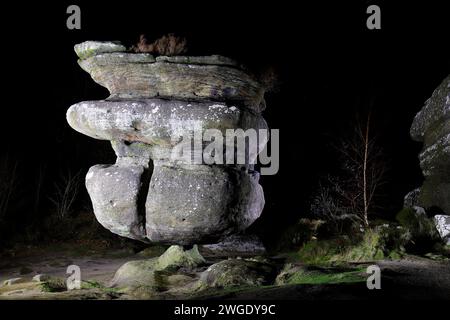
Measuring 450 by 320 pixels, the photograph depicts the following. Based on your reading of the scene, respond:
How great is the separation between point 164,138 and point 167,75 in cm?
71

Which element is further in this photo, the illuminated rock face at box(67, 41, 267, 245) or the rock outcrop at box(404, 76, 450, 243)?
the rock outcrop at box(404, 76, 450, 243)

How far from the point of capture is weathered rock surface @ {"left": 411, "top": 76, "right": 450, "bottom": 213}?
7.61 metres

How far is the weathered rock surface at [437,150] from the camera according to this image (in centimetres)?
761

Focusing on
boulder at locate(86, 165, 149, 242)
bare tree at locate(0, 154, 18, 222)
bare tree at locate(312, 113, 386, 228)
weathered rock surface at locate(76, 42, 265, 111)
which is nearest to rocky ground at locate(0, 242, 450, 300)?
boulder at locate(86, 165, 149, 242)

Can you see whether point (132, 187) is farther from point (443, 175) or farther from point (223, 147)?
point (443, 175)

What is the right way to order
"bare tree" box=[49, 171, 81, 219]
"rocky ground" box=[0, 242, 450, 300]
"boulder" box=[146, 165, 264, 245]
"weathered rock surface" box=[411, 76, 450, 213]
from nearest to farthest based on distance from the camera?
"rocky ground" box=[0, 242, 450, 300] < "boulder" box=[146, 165, 264, 245] < "weathered rock surface" box=[411, 76, 450, 213] < "bare tree" box=[49, 171, 81, 219]

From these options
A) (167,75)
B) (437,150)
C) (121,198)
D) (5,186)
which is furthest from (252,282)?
(5,186)

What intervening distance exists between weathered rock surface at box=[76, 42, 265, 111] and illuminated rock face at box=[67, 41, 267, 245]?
0.04 ft

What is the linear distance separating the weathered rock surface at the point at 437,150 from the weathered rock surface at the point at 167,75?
461cm

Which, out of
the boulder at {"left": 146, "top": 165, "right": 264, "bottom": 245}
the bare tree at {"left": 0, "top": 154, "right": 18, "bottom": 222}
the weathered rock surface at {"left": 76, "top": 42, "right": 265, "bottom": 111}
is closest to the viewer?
the boulder at {"left": 146, "top": 165, "right": 264, "bottom": 245}

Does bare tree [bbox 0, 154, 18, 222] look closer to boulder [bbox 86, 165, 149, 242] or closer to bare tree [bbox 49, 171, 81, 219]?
bare tree [bbox 49, 171, 81, 219]

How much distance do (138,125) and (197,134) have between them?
665mm

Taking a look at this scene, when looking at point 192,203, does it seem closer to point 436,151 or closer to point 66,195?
point 436,151

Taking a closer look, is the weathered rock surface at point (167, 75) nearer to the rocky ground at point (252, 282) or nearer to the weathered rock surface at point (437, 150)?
the rocky ground at point (252, 282)
